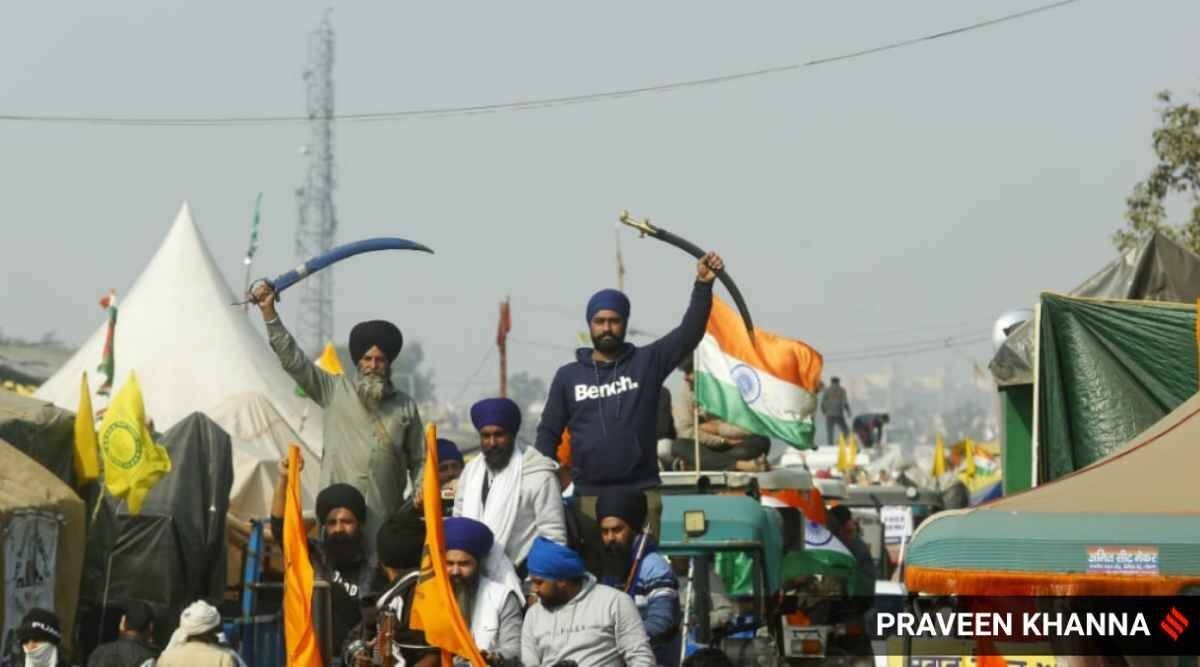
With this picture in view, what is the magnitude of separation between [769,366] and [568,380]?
10136 millimetres

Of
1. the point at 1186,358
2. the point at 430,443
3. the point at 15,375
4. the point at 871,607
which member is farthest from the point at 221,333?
the point at 430,443

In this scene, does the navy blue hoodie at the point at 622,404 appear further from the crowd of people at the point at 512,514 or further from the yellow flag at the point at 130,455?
the yellow flag at the point at 130,455

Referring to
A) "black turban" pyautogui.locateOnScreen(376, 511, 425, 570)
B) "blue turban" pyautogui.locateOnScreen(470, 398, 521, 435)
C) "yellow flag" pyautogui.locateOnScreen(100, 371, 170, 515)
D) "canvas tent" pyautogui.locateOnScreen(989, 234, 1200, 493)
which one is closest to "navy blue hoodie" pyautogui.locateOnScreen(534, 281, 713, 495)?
"blue turban" pyautogui.locateOnScreen(470, 398, 521, 435)

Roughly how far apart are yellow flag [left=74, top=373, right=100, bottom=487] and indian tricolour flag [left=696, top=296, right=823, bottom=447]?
5.81 m

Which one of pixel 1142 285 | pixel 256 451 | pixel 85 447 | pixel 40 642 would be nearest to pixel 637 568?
pixel 40 642

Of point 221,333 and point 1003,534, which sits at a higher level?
point 221,333

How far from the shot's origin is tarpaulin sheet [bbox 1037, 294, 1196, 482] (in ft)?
47.6

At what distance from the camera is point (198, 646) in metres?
11.5

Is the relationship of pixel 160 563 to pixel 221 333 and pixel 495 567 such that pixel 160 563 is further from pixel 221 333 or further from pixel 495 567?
pixel 221 333

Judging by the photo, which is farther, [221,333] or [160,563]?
[221,333]

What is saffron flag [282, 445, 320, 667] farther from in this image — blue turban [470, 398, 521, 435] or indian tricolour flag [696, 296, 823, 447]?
indian tricolour flag [696, 296, 823, 447]

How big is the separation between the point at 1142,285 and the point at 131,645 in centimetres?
793

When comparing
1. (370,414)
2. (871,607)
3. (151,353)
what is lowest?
(871,607)

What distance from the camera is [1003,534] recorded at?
9336 mm
